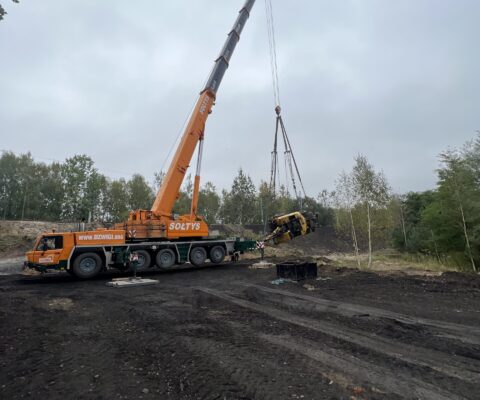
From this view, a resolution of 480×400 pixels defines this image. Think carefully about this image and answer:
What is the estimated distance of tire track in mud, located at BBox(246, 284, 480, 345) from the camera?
592 centimetres

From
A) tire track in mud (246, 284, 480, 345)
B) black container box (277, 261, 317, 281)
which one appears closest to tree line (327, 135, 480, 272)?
black container box (277, 261, 317, 281)

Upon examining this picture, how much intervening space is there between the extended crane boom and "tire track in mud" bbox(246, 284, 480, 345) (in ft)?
25.1

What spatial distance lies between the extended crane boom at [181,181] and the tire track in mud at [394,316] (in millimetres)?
7636

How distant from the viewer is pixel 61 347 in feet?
17.7

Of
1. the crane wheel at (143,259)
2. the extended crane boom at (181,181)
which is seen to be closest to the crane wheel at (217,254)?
the extended crane boom at (181,181)

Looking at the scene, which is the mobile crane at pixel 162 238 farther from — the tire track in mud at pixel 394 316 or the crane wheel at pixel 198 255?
the tire track in mud at pixel 394 316

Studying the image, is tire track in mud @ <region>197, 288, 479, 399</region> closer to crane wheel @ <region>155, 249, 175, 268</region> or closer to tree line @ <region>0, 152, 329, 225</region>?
crane wheel @ <region>155, 249, 175, 268</region>

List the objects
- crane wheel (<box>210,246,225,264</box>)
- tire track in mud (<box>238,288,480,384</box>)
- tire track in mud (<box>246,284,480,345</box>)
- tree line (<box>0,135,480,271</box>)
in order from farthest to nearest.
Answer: tree line (<box>0,135,480,271</box>) → crane wheel (<box>210,246,225,264</box>) → tire track in mud (<box>246,284,480,345</box>) → tire track in mud (<box>238,288,480,384</box>)

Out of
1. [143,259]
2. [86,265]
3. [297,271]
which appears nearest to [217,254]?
[143,259]

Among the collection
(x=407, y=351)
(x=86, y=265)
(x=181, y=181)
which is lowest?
(x=407, y=351)

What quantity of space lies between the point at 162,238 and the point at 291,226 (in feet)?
21.6

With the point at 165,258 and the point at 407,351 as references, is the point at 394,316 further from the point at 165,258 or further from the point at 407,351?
the point at 165,258

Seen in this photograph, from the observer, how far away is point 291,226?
55.7 feet

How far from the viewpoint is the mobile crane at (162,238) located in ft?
43.9
